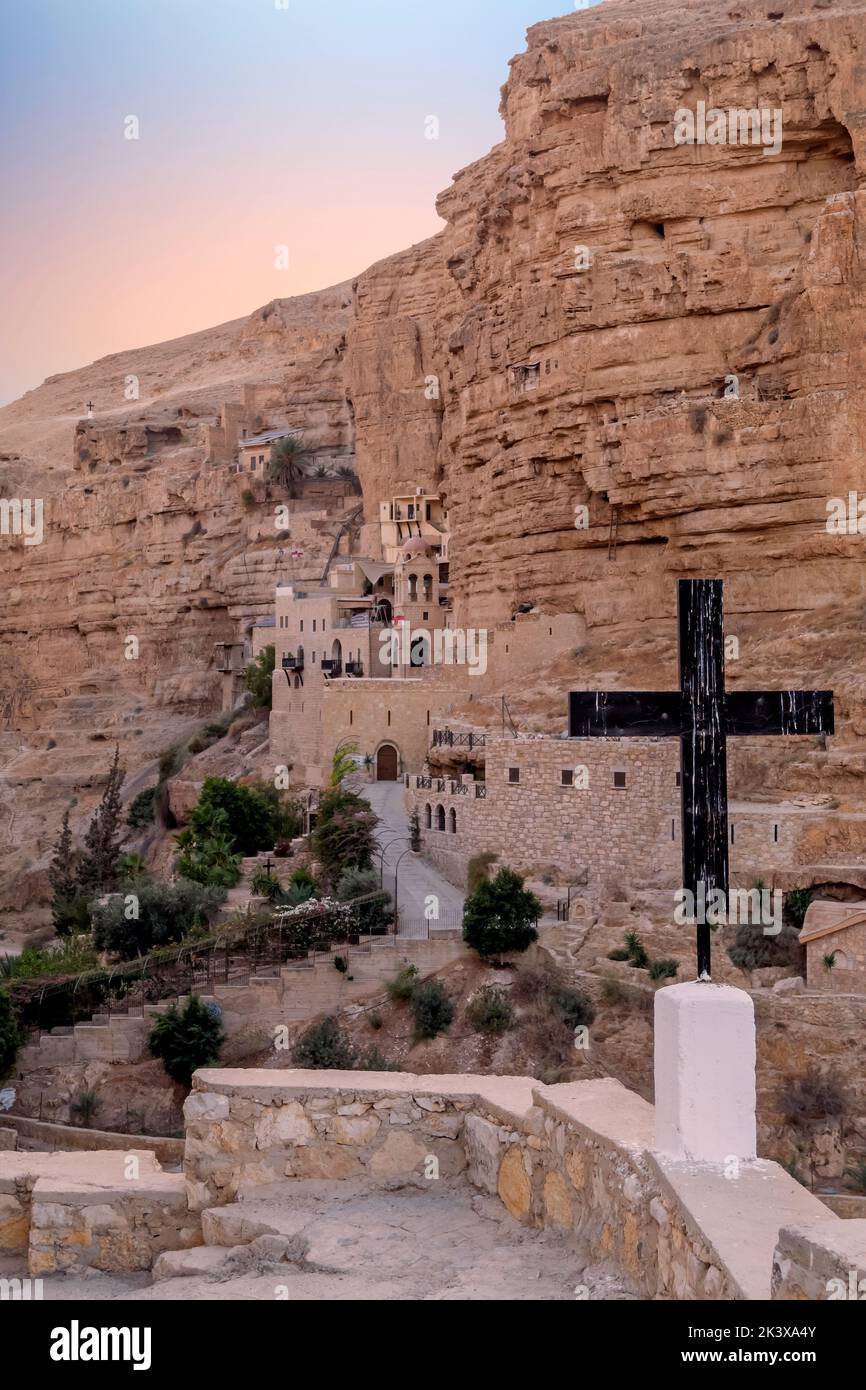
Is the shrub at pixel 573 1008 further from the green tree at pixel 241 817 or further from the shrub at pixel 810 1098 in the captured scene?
the green tree at pixel 241 817

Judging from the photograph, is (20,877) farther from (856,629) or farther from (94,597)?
(856,629)

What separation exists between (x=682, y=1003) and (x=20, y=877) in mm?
36566

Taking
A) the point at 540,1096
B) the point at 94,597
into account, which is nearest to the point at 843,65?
the point at 540,1096

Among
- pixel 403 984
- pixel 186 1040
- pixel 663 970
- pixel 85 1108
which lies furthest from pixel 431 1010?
pixel 85 1108

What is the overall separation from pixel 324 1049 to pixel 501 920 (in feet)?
10.0

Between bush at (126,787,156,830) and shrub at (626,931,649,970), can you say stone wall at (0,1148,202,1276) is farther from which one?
bush at (126,787,156,830)

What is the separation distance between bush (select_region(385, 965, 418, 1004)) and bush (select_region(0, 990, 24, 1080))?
489cm

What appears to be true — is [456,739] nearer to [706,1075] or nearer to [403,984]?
[403,984]

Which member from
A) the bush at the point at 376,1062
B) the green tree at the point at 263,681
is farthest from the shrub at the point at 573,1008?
the green tree at the point at 263,681

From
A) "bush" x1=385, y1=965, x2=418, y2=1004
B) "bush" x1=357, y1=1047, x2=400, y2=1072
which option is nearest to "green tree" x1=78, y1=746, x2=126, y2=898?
"bush" x1=385, y1=965, x2=418, y2=1004

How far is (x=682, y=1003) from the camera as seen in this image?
5742 mm

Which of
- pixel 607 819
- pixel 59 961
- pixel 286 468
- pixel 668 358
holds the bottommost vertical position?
pixel 59 961

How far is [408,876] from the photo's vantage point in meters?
24.5

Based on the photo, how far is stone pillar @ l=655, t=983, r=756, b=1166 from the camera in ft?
18.1
